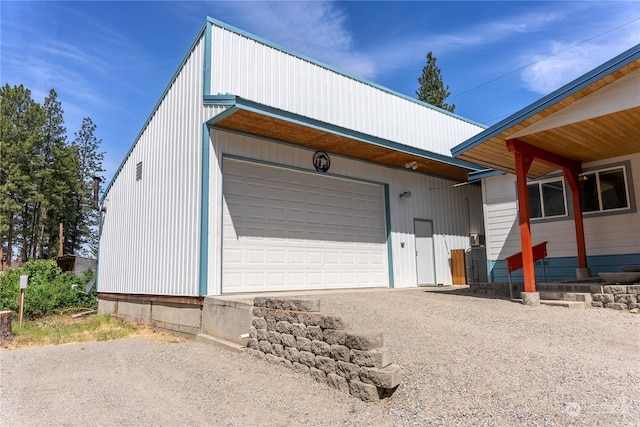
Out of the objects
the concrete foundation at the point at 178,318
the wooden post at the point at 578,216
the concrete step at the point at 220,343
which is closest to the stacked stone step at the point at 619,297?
the wooden post at the point at 578,216

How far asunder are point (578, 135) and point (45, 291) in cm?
1672

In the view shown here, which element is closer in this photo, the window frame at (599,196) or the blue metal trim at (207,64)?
the blue metal trim at (207,64)

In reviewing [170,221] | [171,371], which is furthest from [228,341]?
[170,221]

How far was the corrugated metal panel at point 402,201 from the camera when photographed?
8.74 meters

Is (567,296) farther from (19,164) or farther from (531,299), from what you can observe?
(19,164)

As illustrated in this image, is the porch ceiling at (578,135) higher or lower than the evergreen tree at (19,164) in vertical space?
lower

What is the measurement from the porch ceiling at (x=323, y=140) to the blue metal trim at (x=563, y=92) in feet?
9.21

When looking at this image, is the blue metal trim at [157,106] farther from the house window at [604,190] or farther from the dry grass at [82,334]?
the house window at [604,190]

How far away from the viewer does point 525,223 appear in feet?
26.5

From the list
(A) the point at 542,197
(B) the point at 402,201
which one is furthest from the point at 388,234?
(A) the point at 542,197

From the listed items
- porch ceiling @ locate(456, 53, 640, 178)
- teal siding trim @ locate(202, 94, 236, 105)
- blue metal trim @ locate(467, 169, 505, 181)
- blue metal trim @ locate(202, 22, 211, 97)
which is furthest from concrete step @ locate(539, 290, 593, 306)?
blue metal trim @ locate(202, 22, 211, 97)

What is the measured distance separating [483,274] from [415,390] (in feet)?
35.5

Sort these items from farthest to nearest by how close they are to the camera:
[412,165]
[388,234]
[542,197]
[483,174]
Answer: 1. [483,174]
2. [412,165]
3. [388,234]
4. [542,197]

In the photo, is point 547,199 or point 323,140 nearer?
point 323,140
